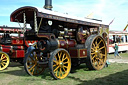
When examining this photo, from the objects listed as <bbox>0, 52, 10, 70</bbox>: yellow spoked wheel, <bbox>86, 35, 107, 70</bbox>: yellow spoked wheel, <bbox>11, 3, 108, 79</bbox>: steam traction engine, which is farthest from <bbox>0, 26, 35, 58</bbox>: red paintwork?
<bbox>86, 35, 107, 70</bbox>: yellow spoked wheel

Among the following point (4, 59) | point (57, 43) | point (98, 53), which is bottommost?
point (4, 59)

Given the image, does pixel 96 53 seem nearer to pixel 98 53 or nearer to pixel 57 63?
pixel 98 53

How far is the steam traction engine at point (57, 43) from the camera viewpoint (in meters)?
5.42

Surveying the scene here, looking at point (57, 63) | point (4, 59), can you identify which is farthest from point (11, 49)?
point (57, 63)

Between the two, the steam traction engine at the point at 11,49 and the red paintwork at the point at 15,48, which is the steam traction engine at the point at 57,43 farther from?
A: the red paintwork at the point at 15,48

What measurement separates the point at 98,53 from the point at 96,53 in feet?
0.40

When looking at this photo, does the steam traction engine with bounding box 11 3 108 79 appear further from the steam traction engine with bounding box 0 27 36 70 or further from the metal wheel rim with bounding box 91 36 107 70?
the steam traction engine with bounding box 0 27 36 70

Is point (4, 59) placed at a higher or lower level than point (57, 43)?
lower

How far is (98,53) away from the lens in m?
6.94

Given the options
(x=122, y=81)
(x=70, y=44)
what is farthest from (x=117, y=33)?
(x=122, y=81)

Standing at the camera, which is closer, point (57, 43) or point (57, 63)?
point (57, 63)

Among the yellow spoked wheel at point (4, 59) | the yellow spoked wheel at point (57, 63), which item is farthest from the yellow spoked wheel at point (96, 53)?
the yellow spoked wheel at point (4, 59)

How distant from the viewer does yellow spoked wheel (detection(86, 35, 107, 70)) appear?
6465mm

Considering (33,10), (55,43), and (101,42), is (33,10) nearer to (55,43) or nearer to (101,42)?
(55,43)
